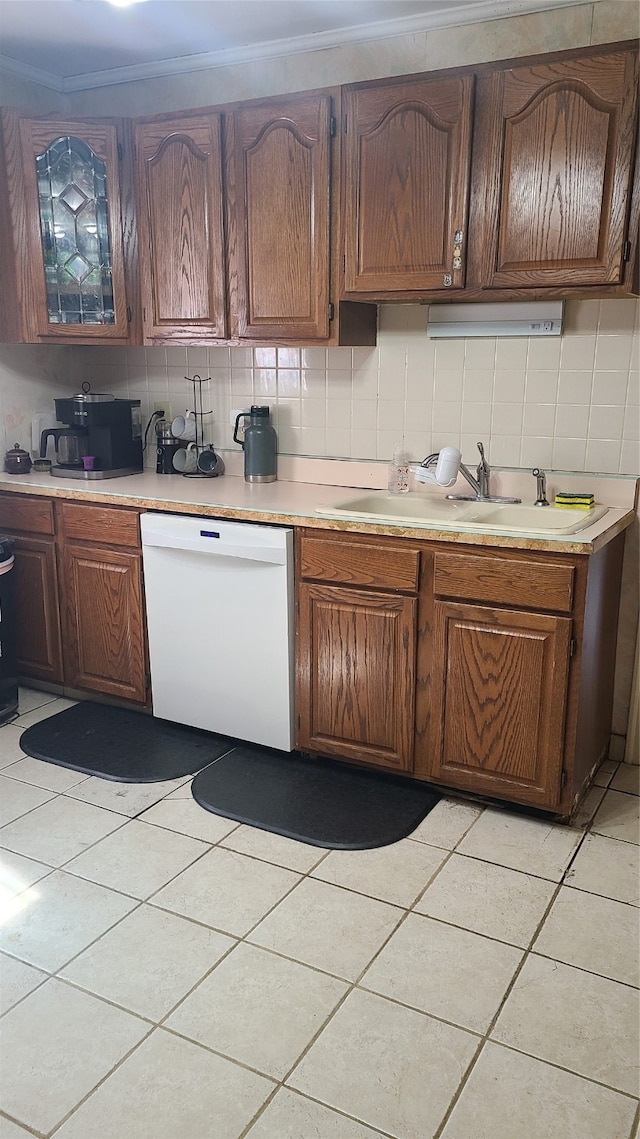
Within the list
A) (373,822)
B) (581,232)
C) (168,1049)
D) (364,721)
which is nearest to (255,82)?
(581,232)

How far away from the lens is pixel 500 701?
254 cm

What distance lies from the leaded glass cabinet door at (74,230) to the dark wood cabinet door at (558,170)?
4.72 ft

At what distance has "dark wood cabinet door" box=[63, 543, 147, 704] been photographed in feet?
10.5

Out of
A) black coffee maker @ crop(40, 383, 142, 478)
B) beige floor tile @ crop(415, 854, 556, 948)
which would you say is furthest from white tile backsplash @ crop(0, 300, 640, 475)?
beige floor tile @ crop(415, 854, 556, 948)

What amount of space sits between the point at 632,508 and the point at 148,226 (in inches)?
78.0

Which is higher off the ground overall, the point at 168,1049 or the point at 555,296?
the point at 555,296

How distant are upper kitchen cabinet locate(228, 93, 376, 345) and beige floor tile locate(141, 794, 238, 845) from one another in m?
1.57

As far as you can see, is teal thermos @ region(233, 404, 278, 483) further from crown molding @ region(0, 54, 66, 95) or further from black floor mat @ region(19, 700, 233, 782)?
crown molding @ region(0, 54, 66, 95)

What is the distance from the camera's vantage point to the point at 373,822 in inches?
102

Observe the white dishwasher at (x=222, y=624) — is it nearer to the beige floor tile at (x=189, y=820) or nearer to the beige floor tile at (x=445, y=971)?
the beige floor tile at (x=189, y=820)

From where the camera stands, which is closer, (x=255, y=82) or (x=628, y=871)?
(x=628, y=871)

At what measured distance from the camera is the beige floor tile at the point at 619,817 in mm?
2535

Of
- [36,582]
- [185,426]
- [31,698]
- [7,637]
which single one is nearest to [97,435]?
[185,426]

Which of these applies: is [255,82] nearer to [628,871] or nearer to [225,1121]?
[628,871]
